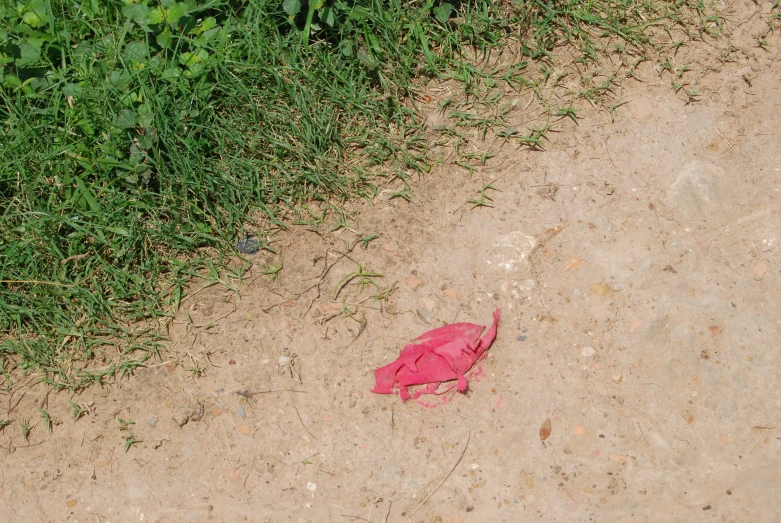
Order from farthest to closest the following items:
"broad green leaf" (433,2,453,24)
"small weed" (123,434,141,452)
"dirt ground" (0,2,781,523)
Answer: "broad green leaf" (433,2,453,24) → "small weed" (123,434,141,452) → "dirt ground" (0,2,781,523)

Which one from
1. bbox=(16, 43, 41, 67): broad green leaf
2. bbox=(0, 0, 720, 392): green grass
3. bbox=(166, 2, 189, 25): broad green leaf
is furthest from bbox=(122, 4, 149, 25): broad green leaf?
bbox=(16, 43, 41, 67): broad green leaf

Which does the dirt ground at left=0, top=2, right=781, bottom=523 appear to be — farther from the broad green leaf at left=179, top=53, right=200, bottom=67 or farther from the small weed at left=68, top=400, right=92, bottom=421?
the broad green leaf at left=179, top=53, right=200, bottom=67

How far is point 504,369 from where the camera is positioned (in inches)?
108

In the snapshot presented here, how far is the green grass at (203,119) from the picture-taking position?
2984 mm

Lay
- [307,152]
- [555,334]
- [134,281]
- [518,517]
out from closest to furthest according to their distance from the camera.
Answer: [518,517] < [555,334] < [134,281] < [307,152]

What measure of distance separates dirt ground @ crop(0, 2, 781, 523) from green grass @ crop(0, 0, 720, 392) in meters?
0.18

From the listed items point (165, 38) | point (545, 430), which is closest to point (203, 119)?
point (165, 38)

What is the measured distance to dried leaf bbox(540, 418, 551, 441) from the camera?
2592mm

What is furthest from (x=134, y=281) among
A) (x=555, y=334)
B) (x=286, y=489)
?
(x=555, y=334)

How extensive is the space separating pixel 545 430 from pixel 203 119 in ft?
5.87

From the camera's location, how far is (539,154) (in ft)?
10.5

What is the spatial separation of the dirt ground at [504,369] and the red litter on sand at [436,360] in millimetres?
43

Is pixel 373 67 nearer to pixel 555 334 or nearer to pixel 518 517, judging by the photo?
pixel 555 334

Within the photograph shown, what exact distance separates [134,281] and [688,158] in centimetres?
222
